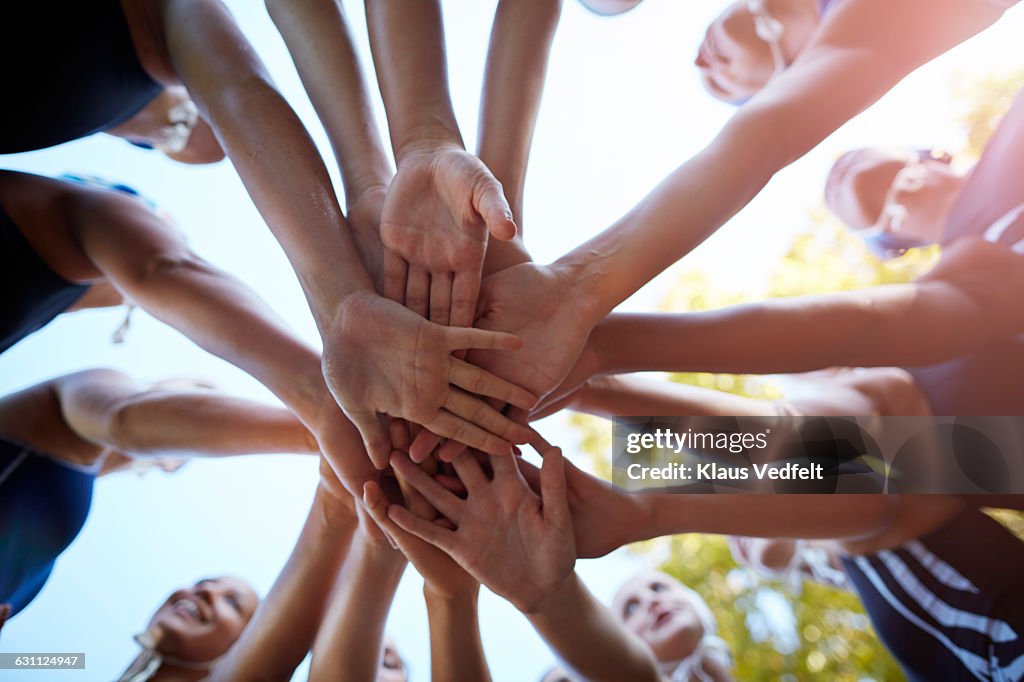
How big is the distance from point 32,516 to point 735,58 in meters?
1.33

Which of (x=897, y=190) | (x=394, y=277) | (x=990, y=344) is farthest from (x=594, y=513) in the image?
(x=897, y=190)

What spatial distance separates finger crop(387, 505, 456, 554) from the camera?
0.81 metres

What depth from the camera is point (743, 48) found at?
1150 millimetres

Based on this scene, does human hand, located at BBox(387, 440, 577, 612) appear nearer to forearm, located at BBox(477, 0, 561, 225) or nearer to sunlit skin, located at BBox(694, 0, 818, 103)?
forearm, located at BBox(477, 0, 561, 225)

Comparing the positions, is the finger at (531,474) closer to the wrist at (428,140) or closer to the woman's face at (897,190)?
the wrist at (428,140)

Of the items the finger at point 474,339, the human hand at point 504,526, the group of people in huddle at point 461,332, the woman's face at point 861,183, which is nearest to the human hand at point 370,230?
the group of people in huddle at point 461,332

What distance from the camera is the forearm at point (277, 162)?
0.78 metres

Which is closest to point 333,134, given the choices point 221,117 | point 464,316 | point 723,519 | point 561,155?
point 221,117

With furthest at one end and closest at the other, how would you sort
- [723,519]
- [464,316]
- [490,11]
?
1. [490,11]
2. [723,519]
3. [464,316]

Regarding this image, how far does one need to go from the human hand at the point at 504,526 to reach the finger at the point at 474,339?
165 millimetres

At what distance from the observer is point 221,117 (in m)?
0.85

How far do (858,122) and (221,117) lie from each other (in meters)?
1.00

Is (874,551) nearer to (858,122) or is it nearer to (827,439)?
(827,439)

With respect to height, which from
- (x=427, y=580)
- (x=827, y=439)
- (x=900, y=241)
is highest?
(x=900, y=241)
